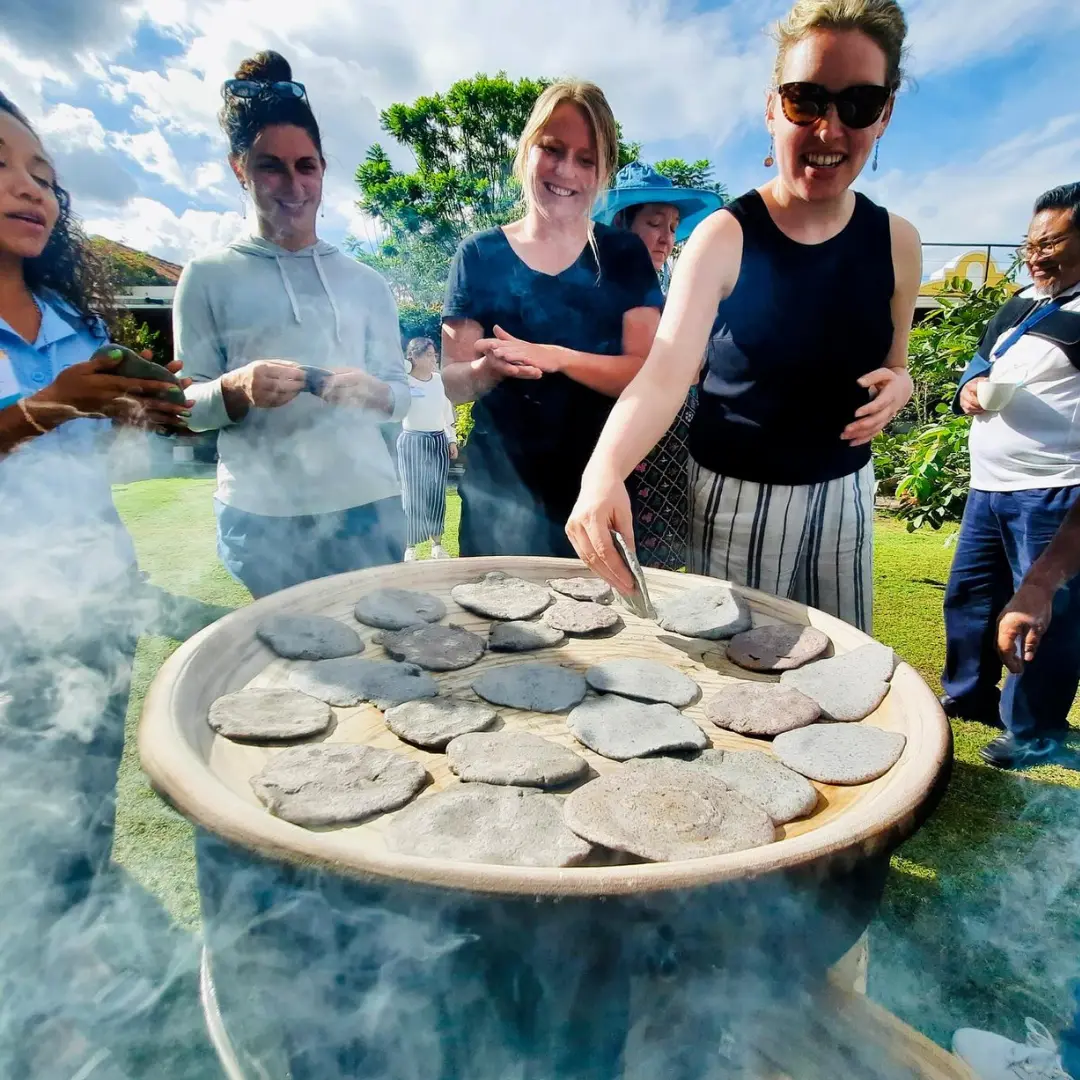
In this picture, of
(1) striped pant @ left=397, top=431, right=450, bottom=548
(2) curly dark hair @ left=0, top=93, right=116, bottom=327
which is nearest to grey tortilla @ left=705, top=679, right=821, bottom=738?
(2) curly dark hair @ left=0, top=93, right=116, bottom=327

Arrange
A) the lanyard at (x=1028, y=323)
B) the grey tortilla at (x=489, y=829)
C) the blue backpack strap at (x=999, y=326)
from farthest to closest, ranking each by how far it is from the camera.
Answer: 1. the blue backpack strap at (x=999, y=326)
2. the lanyard at (x=1028, y=323)
3. the grey tortilla at (x=489, y=829)

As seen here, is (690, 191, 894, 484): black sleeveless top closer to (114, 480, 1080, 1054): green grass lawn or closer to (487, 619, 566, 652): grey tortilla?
(487, 619, 566, 652): grey tortilla

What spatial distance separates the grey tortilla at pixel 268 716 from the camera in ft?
3.28

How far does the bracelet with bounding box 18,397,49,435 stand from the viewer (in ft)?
4.16

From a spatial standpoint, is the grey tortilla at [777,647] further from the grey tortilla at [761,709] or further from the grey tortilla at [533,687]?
the grey tortilla at [533,687]

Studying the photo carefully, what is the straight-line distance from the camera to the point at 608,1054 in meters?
0.81

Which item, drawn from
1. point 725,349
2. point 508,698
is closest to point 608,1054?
point 508,698

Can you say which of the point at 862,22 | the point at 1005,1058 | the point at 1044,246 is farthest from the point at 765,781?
the point at 1044,246

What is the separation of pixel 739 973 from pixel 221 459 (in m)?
1.61

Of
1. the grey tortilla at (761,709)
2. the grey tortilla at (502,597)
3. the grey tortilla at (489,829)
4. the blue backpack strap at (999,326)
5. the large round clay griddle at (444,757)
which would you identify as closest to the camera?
the large round clay griddle at (444,757)

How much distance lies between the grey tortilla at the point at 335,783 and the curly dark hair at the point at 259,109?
1434 millimetres

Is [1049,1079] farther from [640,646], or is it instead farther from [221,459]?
[221,459]

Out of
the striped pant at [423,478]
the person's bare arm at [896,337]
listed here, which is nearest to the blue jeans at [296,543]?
the person's bare arm at [896,337]

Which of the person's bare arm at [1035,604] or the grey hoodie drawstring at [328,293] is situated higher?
the grey hoodie drawstring at [328,293]
